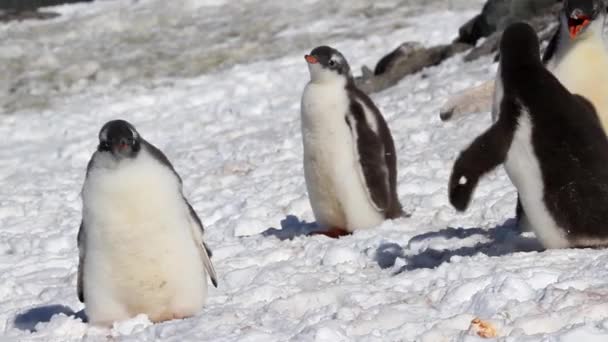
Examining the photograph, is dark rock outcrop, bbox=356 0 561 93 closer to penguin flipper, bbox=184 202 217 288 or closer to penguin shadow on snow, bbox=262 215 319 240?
penguin shadow on snow, bbox=262 215 319 240

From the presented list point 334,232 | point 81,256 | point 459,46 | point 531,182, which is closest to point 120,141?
point 81,256

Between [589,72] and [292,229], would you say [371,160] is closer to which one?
[292,229]

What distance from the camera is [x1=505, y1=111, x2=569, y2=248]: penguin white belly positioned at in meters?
4.75

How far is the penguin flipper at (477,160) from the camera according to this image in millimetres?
A: 4785

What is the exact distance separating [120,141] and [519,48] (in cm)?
184

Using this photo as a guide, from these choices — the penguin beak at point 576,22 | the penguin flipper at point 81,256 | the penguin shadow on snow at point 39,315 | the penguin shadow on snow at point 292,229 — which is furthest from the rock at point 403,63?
the penguin flipper at point 81,256

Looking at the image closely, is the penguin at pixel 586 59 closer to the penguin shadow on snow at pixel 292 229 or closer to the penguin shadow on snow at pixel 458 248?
the penguin shadow on snow at pixel 458 248

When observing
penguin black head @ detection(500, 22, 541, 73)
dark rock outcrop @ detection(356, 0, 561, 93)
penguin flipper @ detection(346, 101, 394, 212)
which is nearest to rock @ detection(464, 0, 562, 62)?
dark rock outcrop @ detection(356, 0, 561, 93)

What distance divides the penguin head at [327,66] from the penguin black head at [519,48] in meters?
1.50

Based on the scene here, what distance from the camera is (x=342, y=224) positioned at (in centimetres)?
666

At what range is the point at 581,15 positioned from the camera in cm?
559

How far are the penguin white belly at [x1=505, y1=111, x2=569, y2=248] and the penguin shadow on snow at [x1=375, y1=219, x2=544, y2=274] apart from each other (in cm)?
20

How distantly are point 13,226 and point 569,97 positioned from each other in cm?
468

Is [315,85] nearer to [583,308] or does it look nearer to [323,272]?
[323,272]
